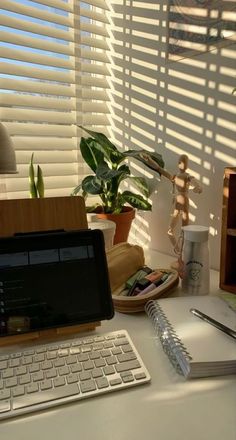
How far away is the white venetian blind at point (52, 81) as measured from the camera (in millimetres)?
896

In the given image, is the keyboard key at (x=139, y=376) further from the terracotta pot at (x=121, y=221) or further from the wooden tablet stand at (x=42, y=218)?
the terracotta pot at (x=121, y=221)

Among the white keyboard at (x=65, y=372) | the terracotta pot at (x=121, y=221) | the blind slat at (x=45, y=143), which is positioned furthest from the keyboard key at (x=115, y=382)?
the blind slat at (x=45, y=143)

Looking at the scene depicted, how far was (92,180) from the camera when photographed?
91cm

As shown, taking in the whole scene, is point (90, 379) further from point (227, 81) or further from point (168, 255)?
point (227, 81)

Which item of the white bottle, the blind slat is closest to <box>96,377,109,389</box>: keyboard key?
the white bottle

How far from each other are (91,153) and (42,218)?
463 mm

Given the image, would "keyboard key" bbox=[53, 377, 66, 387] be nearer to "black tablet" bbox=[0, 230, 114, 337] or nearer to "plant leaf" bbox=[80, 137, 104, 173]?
"black tablet" bbox=[0, 230, 114, 337]

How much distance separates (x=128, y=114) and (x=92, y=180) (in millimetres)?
327

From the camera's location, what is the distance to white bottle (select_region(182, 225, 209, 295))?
0.67 meters

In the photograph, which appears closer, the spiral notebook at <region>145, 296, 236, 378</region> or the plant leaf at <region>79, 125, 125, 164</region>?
the spiral notebook at <region>145, 296, 236, 378</region>

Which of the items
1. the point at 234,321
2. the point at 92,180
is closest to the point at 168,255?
the point at 92,180

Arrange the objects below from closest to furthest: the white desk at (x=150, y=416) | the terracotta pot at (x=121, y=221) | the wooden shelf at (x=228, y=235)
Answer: the white desk at (x=150, y=416) → the wooden shelf at (x=228, y=235) → the terracotta pot at (x=121, y=221)

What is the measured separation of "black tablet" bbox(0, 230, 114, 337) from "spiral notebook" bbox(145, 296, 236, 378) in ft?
0.35

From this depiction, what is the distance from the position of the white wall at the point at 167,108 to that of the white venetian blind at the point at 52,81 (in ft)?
0.27
